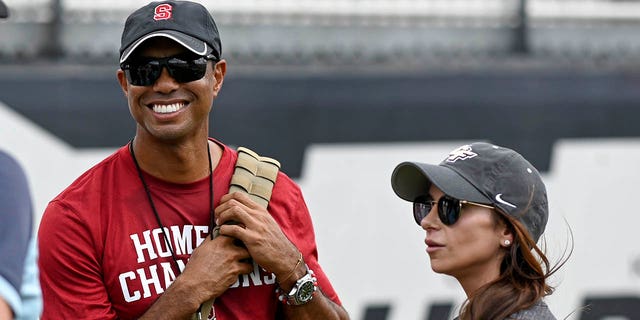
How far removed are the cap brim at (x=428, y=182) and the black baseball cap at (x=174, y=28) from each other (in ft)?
1.97

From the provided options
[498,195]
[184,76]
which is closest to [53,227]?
[184,76]

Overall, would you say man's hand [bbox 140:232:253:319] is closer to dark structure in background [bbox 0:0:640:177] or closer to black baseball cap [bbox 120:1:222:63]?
black baseball cap [bbox 120:1:222:63]

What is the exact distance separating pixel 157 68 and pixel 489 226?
95cm

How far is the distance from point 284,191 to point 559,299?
2.95m

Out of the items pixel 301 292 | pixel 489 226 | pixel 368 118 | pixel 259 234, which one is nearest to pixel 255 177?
pixel 259 234

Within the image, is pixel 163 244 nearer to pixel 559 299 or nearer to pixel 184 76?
pixel 184 76

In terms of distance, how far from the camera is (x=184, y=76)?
2980 millimetres

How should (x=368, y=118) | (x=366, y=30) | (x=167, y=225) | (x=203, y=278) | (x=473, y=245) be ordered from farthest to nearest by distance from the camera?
(x=366, y=30) < (x=368, y=118) < (x=167, y=225) < (x=203, y=278) < (x=473, y=245)

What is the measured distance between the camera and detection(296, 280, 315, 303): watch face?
3.00 m

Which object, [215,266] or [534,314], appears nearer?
[534,314]

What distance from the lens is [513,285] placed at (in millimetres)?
2676

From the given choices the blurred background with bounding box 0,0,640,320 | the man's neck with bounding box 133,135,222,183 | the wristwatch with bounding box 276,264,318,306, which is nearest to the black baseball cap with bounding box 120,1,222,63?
the man's neck with bounding box 133,135,222,183

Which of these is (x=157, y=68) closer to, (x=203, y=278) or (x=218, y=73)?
(x=218, y=73)

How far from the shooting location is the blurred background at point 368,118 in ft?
17.7
